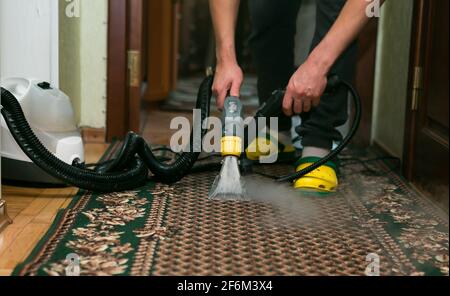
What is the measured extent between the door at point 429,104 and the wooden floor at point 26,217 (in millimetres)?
755

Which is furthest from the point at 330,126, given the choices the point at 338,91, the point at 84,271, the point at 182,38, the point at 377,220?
the point at 182,38

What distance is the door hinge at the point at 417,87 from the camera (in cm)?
164

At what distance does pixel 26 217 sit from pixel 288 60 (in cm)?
84

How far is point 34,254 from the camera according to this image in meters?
1.07

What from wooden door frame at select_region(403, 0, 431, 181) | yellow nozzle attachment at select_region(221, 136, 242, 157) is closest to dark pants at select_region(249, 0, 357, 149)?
wooden door frame at select_region(403, 0, 431, 181)

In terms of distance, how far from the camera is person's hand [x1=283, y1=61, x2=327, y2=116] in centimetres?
144

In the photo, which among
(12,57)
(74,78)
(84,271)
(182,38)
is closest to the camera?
(84,271)

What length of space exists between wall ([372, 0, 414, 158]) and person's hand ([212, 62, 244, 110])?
54 cm

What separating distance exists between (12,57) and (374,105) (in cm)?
112

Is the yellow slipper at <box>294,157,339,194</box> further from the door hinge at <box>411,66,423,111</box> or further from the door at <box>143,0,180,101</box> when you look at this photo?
the door at <box>143,0,180,101</box>

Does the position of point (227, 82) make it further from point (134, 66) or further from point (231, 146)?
point (134, 66)

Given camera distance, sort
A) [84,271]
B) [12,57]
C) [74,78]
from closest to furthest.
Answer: [84,271] < [12,57] < [74,78]

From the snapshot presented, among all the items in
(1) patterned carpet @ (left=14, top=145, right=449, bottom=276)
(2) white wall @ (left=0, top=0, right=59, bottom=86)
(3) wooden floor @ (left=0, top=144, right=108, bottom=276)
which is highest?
(2) white wall @ (left=0, top=0, right=59, bottom=86)
